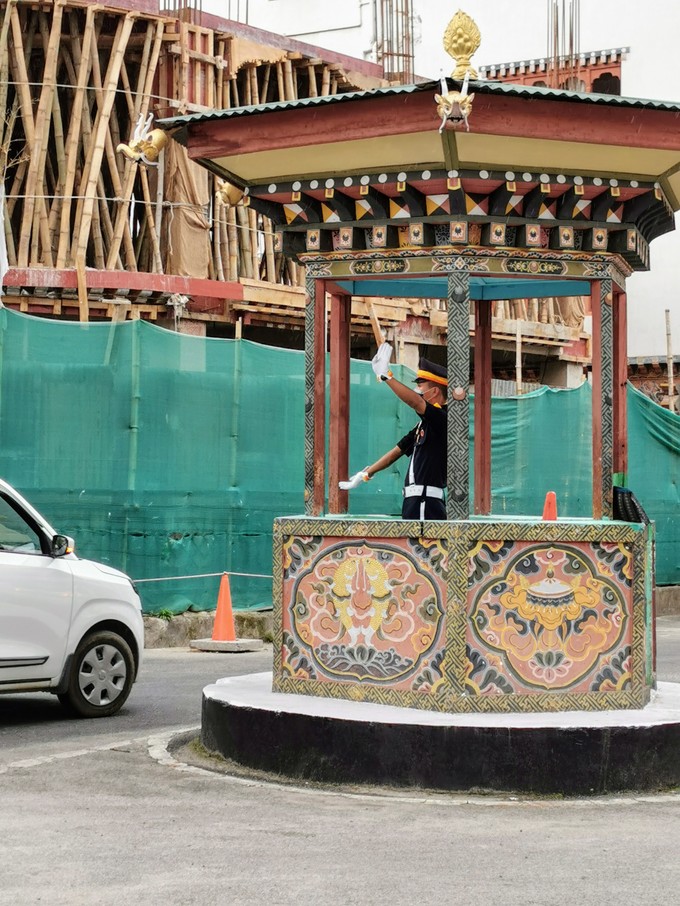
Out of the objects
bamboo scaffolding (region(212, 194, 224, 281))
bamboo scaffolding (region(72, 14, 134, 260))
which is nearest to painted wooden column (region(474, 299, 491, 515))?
bamboo scaffolding (region(72, 14, 134, 260))

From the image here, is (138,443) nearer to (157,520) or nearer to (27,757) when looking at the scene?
(157,520)

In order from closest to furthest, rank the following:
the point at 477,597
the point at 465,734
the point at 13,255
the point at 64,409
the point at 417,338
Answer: the point at 465,734
the point at 477,597
the point at 64,409
the point at 13,255
the point at 417,338

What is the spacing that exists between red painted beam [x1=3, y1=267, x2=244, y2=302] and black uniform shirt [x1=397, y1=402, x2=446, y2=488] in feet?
54.2

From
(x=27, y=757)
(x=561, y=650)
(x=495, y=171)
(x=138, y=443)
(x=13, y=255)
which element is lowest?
→ (x=27, y=757)

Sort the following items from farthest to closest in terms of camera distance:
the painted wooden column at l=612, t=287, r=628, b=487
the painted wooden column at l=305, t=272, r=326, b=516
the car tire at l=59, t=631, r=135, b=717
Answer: the car tire at l=59, t=631, r=135, b=717 → the painted wooden column at l=612, t=287, r=628, b=487 → the painted wooden column at l=305, t=272, r=326, b=516

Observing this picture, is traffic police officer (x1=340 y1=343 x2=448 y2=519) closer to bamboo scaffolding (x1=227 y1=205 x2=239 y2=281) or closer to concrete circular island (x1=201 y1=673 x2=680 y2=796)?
concrete circular island (x1=201 y1=673 x2=680 y2=796)

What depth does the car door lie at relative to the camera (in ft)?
32.5

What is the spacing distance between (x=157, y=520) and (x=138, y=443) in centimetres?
85

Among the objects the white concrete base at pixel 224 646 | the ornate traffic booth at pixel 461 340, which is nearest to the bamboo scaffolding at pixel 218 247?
the white concrete base at pixel 224 646

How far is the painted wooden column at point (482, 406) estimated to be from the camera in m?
10.5

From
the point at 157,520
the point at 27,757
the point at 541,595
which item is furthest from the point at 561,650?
the point at 157,520

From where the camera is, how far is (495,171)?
8648mm

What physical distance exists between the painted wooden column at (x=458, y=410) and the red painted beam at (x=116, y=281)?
17.1 meters

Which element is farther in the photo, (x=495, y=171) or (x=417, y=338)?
(x=417, y=338)
